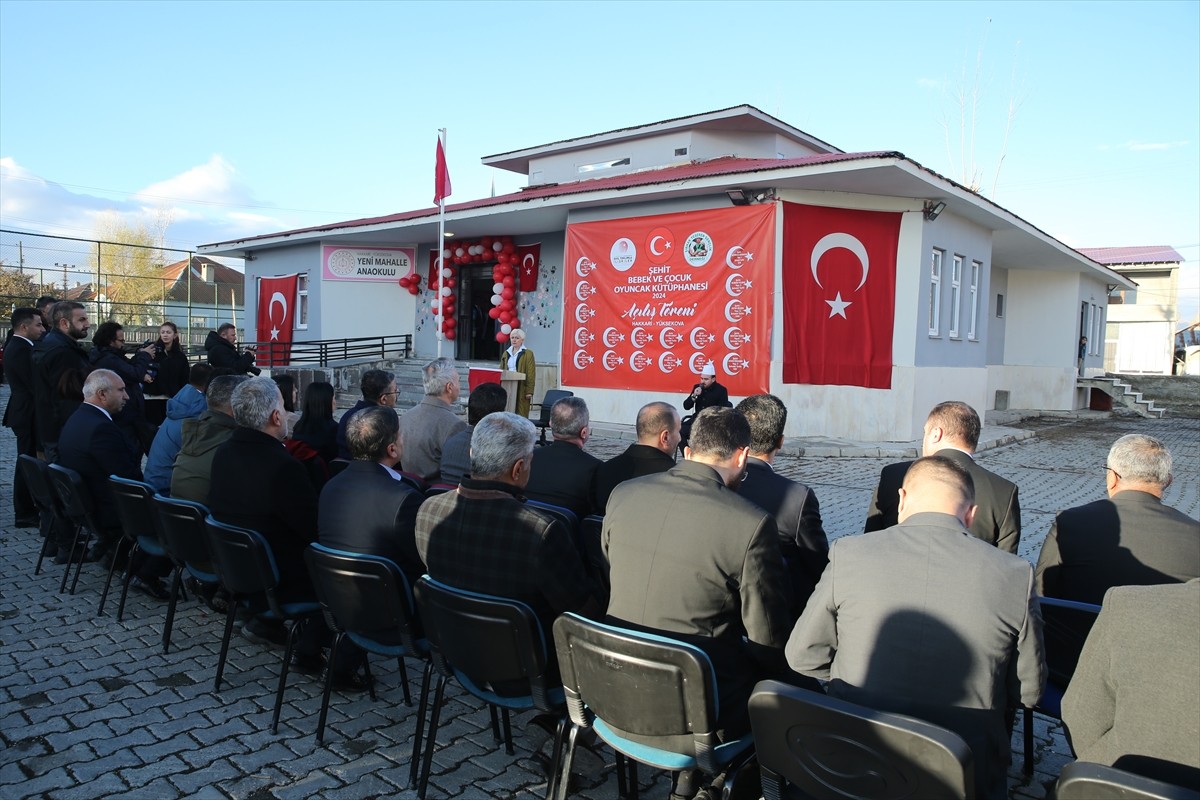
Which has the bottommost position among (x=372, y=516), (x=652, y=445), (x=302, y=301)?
(x=372, y=516)

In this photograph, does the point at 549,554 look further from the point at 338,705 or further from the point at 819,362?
the point at 819,362

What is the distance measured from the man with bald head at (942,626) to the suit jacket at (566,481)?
220cm

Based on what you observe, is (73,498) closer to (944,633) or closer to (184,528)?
(184,528)

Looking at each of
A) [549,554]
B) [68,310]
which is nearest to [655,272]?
[68,310]

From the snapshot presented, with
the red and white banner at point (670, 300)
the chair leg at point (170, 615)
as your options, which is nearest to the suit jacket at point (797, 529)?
the chair leg at point (170, 615)

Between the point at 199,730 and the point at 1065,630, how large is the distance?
344cm

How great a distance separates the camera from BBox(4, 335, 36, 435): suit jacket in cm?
679

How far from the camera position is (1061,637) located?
2.93 meters

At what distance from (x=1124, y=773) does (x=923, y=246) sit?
1306 centimetres

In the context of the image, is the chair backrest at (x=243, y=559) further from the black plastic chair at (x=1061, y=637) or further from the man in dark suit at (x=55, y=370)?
the man in dark suit at (x=55, y=370)

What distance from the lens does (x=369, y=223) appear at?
19.0 meters

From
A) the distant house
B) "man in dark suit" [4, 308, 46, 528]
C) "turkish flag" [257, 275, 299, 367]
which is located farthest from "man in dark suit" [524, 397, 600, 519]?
the distant house

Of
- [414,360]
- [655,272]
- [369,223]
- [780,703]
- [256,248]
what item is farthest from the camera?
[256,248]

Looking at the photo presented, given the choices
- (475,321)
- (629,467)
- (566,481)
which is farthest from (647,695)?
(475,321)
